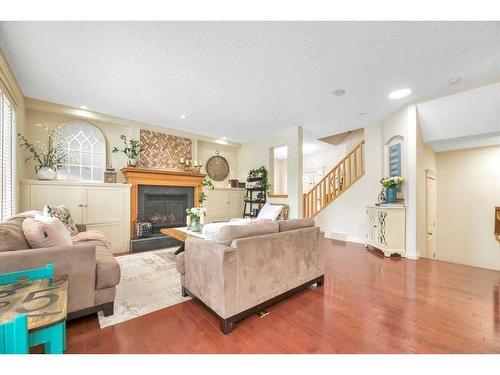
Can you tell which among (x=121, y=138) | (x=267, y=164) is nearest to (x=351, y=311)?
(x=267, y=164)

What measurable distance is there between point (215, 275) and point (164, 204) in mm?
3701

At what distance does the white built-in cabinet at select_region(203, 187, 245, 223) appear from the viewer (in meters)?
5.56

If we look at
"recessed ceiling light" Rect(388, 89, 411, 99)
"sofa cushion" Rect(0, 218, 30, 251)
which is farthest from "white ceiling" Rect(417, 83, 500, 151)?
"sofa cushion" Rect(0, 218, 30, 251)

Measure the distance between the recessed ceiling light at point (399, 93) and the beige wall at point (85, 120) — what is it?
4336 millimetres

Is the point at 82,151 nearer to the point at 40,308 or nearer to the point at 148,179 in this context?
the point at 148,179

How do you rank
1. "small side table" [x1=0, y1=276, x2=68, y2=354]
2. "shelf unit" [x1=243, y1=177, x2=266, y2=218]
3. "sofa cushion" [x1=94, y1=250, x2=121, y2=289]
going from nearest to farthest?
"small side table" [x1=0, y1=276, x2=68, y2=354], "sofa cushion" [x1=94, y1=250, x2=121, y2=289], "shelf unit" [x1=243, y1=177, x2=266, y2=218]

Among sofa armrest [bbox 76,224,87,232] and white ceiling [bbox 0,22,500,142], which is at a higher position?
white ceiling [bbox 0,22,500,142]

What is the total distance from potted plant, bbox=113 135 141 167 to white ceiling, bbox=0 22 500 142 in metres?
0.77

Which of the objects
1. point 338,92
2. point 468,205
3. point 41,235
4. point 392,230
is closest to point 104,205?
point 41,235

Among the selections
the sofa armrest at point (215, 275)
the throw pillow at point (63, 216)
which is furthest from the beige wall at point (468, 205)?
the throw pillow at point (63, 216)

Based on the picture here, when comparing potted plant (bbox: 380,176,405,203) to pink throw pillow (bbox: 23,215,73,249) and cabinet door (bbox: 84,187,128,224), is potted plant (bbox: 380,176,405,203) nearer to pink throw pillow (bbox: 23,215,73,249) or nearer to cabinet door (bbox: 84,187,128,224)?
pink throw pillow (bbox: 23,215,73,249)

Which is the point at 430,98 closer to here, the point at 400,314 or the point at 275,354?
the point at 400,314

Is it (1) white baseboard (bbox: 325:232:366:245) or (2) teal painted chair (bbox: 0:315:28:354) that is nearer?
(2) teal painted chair (bbox: 0:315:28:354)

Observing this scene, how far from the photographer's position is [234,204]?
19.8 feet
